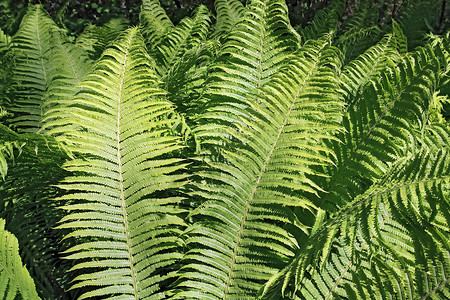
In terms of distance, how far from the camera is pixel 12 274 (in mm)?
1367

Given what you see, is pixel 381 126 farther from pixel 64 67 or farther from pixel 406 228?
pixel 64 67

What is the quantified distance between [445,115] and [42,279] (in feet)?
7.86

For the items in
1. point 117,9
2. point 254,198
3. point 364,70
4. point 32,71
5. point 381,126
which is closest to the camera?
point 254,198

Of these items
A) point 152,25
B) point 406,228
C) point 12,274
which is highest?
point 152,25

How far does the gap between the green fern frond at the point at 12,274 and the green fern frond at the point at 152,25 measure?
1.79 meters

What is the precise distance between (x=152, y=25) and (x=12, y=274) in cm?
230

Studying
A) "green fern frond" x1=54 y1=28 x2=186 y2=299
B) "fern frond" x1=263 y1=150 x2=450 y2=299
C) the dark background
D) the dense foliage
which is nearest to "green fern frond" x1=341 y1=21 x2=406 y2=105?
the dense foliage

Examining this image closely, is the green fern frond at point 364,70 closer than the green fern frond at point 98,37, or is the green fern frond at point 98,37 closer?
the green fern frond at point 364,70

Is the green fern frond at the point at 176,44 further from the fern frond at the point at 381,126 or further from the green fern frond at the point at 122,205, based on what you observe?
the fern frond at the point at 381,126

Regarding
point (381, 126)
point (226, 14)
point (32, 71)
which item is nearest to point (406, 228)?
point (381, 126)

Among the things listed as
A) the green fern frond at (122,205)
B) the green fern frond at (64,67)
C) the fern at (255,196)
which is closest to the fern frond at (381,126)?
the fern at (255,196)

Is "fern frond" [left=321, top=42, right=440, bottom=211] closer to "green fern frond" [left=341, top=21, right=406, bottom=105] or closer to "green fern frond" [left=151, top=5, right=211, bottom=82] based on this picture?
"green fern frond" [left=341, top=21, right=406, bottom=105]

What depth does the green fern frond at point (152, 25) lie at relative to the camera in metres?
3.02

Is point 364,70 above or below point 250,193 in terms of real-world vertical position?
above
